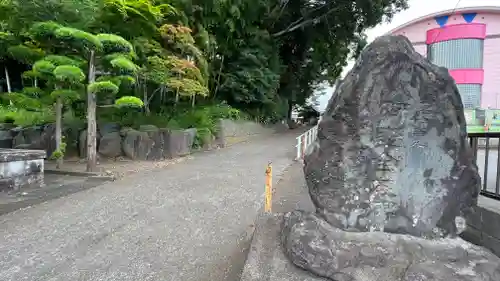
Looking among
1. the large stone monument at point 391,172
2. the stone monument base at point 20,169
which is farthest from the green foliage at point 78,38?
the large stone monument at point 391,172

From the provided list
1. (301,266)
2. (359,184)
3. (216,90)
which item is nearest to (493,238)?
(359,184)

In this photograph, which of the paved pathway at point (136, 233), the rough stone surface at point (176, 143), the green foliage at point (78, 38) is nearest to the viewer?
the paved pathway at point (136, 233)

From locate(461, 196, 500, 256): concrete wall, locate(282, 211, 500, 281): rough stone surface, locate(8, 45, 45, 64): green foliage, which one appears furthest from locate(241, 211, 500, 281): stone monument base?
locate(8, 45, 45, 64): green foliage

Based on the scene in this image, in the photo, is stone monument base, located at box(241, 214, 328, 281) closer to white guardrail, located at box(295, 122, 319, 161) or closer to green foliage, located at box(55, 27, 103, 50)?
green foliage, located at box(55, 27, 103, 50)

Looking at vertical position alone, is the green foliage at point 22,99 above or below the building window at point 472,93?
below

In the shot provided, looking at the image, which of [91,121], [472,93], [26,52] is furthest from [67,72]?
[472,93]

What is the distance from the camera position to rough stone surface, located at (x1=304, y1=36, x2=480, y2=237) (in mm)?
2443

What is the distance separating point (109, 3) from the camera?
7352 millimetres

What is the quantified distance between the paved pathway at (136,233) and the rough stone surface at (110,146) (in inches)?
A: 126

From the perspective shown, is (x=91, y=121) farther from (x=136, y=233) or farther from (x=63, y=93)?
(x=136, y=233)

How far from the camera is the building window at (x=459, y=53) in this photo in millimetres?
19609

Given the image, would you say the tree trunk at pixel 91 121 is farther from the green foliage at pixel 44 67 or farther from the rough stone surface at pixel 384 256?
the rough stone surface at pixel 384 256

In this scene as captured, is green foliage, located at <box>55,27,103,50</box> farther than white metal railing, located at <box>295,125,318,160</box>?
No

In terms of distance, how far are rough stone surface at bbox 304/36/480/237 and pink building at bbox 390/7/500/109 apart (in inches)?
684
